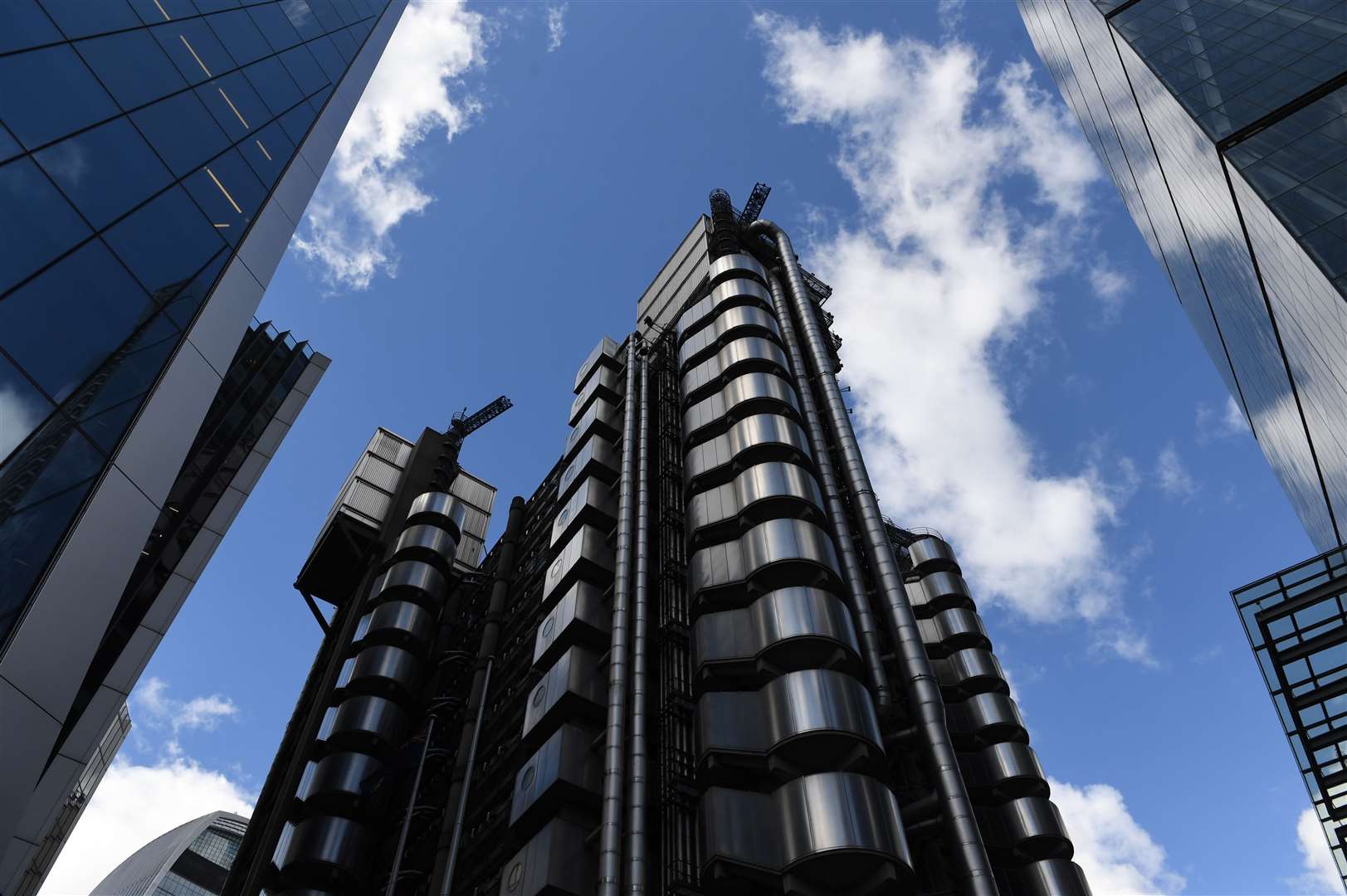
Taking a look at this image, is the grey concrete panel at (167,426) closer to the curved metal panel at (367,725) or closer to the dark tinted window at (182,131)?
the dark tinted window at (182,131)

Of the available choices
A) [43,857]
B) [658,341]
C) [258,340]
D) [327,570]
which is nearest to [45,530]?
[258,340]

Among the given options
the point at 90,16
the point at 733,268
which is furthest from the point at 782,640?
the point at 733,268

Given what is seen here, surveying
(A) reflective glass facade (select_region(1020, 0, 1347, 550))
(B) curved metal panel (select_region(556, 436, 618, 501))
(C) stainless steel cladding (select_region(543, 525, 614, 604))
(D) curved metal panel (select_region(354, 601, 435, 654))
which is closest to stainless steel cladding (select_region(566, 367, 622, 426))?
(B) curved metal panel (select_region(556, 436, 618, 501))

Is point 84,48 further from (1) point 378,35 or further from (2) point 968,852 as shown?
(2) point 968,852

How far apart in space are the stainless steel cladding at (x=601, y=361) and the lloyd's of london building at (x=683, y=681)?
22 centimetres

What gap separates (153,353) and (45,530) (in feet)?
15.8

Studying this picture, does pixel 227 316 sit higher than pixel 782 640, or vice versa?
pixel 227 316

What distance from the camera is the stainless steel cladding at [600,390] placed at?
48.1 metres

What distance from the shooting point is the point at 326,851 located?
124 feet

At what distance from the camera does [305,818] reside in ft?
132

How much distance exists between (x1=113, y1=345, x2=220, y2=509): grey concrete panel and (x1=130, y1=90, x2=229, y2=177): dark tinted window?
188 inches

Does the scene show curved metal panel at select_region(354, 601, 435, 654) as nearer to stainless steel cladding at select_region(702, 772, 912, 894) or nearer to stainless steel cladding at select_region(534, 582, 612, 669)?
stainless steel cladding at select_region(534, 582, 612, 669)

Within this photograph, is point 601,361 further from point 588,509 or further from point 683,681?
point 683,681

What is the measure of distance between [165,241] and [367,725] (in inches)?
1193
